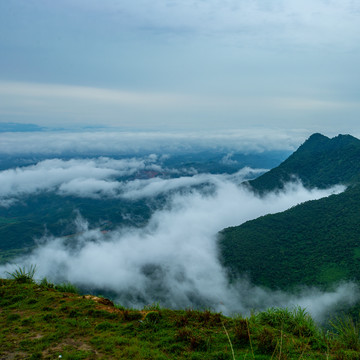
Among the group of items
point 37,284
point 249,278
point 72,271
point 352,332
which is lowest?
point 72,271

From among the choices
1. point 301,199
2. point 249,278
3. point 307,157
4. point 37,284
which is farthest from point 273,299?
point 307,157

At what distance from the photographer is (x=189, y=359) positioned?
583 centimetres

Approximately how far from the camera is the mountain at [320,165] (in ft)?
442

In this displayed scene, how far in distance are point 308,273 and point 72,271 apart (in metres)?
158

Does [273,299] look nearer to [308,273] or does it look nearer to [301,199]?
[308,273]

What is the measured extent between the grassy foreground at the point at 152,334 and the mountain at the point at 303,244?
73052mm

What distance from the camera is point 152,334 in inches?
275

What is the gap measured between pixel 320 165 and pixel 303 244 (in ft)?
278

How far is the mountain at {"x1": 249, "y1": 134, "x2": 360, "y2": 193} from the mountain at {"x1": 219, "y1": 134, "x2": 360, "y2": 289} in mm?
2547

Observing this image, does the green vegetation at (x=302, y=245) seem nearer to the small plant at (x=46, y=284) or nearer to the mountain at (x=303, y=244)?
the mountain at (x=303, y=244)

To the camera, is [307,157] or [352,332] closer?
[352,332]

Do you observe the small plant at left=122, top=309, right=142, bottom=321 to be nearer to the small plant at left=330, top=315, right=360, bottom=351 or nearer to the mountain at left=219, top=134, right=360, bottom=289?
the small plant at left=330, top=315, right=360, bottom=351

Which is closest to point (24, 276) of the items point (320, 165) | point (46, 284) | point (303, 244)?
point (46, 284)

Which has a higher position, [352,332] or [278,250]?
[352,332]
